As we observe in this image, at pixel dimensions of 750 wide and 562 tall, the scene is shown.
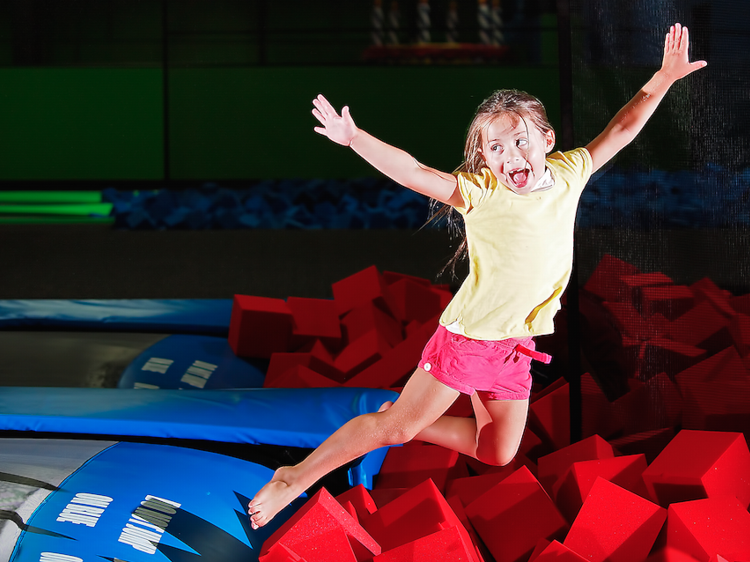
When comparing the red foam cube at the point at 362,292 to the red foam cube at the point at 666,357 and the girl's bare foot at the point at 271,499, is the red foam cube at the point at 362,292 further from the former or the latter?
the girl's bare foot at the point at 271,499

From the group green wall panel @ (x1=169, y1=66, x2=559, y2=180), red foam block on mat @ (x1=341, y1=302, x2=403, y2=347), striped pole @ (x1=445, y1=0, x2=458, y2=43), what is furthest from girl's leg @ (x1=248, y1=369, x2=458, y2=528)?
striped pole @ (x1=445, y1=0, x2=458, y2=43)

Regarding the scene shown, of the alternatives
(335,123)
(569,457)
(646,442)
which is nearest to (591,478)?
(569,457)

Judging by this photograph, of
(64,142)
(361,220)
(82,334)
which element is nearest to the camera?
(82,334)

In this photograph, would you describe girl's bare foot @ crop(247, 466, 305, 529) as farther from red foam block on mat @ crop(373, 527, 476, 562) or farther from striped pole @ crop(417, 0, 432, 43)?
striped pole @ crop(417, 0, 432, 43)

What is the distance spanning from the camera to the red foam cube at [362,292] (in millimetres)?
2209

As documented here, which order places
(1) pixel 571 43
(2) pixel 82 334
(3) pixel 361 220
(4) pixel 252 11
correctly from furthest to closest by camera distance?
(4) pixel 252 11
(3) pixel 361 220
(2) pixel 82 334
(1) pixel 571 43

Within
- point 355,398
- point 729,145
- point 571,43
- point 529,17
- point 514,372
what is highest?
point 529,17

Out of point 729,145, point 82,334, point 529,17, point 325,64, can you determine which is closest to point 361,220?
point 325,64

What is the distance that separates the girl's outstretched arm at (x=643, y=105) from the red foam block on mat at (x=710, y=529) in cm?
54

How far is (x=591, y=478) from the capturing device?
1252 millimetres

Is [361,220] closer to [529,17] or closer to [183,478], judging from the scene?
[529,17]

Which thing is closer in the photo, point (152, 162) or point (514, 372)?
point (514, 372)

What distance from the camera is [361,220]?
4.30 m

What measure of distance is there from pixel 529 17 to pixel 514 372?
5.45 metres
